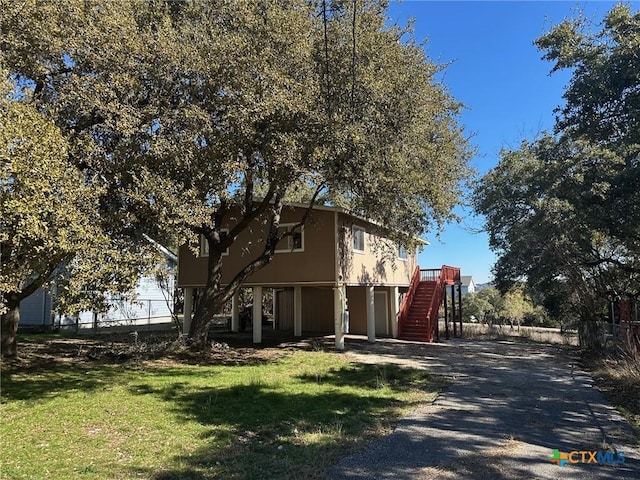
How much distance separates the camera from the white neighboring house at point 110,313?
72.9 ft

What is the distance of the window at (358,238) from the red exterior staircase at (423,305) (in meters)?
4.95

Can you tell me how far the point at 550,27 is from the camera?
988cm

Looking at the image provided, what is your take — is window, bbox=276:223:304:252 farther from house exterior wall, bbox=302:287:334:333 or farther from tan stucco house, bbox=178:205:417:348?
house exterior wall, bbox=302:287:334:333

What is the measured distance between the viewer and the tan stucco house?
1625 cm

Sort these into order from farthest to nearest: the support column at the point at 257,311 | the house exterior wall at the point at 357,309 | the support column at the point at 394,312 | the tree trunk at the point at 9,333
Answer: the house exterior wall at the point at 357,309 < the support column at the point at 394,312 < the support column at the point at 257,311 < the tree trunk at the point at 9,333

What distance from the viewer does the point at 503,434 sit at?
6.25m

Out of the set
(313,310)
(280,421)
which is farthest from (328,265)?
(280,421)

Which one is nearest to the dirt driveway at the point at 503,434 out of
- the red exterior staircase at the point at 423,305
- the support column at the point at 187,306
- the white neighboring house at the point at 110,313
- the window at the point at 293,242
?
the window at the point at 293,242

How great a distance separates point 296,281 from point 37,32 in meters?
11.0

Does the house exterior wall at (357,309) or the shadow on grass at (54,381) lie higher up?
the house exterior wall at (357,309)

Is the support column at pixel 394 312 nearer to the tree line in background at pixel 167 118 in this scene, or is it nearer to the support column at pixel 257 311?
the support column at pixel 257 311

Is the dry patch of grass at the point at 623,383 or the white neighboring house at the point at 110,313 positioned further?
the white neighboring house at the point at 110,313

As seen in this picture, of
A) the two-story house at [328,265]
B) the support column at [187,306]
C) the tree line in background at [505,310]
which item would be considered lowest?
the tree line in background at [505,310]

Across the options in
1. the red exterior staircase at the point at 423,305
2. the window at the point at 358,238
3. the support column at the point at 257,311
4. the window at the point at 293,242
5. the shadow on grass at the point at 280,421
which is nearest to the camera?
the shadow on grass at the point at 280,421
